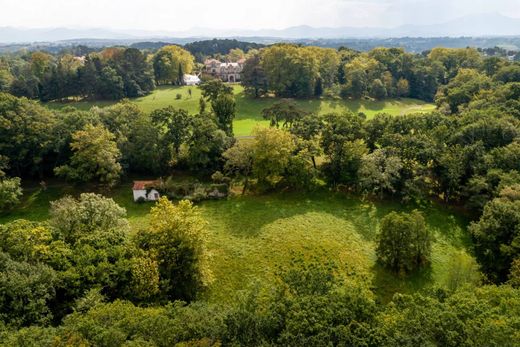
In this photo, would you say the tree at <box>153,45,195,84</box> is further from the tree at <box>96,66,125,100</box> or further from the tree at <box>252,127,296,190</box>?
the tree at <box>252,127,296,190</box>

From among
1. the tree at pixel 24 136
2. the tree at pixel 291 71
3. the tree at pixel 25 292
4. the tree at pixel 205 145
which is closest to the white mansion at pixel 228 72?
the tree at pixel 291 71

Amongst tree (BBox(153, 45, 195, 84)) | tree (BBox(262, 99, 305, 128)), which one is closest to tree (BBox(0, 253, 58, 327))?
tree (BBox(262, 99, 305, 128))

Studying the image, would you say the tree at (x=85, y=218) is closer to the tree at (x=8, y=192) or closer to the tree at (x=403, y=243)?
the tree at (x=8, y=192)

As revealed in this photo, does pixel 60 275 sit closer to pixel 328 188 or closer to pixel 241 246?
pixel 241 246

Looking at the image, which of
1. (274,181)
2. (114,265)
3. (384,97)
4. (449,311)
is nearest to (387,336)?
(449,311)

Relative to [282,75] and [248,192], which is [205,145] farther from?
[282,75]

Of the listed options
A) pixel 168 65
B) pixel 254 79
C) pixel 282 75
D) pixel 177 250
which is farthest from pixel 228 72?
pixel 177 250
